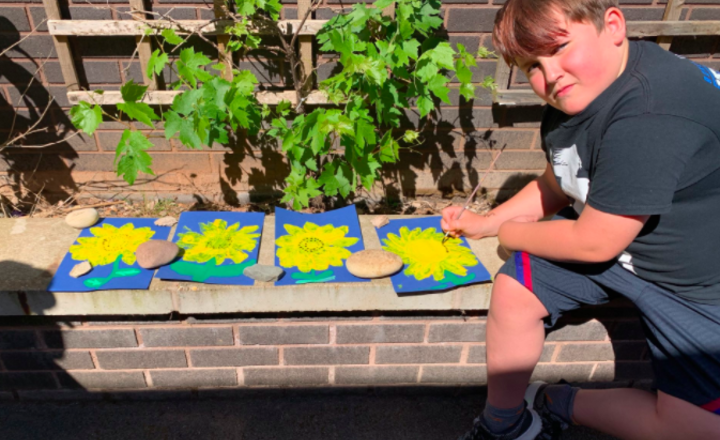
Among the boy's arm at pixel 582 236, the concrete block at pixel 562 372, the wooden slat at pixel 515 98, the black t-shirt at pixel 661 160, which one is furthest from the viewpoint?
the wooden slat at pixel 515 98

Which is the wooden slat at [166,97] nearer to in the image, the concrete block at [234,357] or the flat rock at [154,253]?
the flat rock at [154,253]

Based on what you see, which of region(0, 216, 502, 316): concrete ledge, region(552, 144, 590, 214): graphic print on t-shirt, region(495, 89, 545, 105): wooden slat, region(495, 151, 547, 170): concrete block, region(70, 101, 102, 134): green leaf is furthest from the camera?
region(495, 151, 547, 170): concrete block

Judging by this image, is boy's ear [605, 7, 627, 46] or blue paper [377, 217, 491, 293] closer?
boy's ear [605, 7, 627, 46]

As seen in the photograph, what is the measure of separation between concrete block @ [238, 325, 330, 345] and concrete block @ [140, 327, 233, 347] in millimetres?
65

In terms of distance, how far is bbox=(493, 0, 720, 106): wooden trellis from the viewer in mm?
2477

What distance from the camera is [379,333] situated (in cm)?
185

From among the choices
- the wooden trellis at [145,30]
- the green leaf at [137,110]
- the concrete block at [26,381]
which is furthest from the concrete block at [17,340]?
the wooden trellis at [145,30]

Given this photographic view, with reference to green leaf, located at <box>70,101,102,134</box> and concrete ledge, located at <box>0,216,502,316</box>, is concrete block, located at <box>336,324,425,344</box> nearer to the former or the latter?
concrete ledge, located at <box>0,216,502,316</box>

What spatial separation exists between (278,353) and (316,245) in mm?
434

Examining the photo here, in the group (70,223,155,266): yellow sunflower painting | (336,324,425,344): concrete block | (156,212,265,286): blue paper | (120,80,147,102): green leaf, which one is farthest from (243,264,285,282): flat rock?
(120,80,147,102): green leaf

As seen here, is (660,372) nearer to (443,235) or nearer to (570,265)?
(570,265)

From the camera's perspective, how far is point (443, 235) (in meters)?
1.99

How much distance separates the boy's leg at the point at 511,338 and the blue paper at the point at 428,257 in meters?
0.18

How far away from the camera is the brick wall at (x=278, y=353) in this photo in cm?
180
